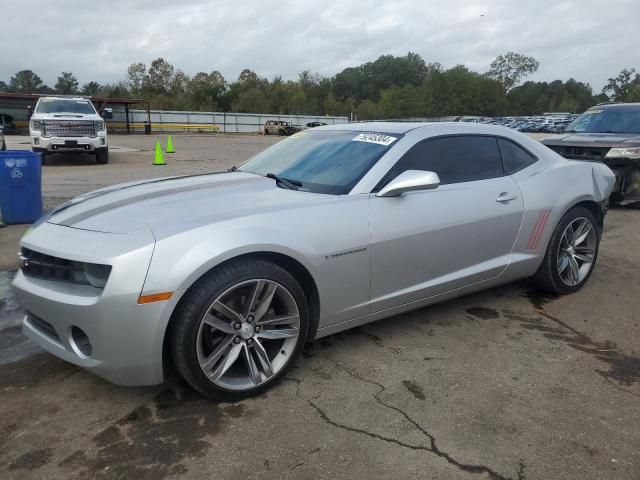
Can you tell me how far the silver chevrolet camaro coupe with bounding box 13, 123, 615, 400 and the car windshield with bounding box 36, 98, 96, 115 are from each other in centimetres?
1310

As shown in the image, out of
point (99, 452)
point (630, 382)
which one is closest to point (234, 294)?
point (99, 452)

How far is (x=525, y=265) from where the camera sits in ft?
13.2

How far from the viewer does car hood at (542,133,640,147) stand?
801cm

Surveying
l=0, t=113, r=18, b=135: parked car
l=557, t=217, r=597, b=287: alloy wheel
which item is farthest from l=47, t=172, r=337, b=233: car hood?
l=0, t=113, r=18, b=135: parked car

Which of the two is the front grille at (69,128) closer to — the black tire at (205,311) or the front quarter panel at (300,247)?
the front quarter panel at (300,247)

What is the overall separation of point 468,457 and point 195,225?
169 centimetres

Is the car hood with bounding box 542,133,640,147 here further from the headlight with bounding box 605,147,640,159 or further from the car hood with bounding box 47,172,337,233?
the car hood with bounding box 47,172,337,233

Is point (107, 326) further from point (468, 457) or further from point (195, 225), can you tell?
point (468, 457)

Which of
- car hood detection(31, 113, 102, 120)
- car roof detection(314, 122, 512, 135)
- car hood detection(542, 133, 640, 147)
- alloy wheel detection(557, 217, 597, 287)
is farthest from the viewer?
car hood detection(31, 113, 102, 120)

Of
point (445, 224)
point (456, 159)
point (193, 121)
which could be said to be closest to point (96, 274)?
point (445, 224)

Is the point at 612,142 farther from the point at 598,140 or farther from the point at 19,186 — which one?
the point at 19,186

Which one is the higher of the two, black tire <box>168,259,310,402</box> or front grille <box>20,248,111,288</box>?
front grille <box>20,248,111,288</box>

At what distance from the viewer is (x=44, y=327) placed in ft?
8.87

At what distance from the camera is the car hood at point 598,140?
26.3 ft
